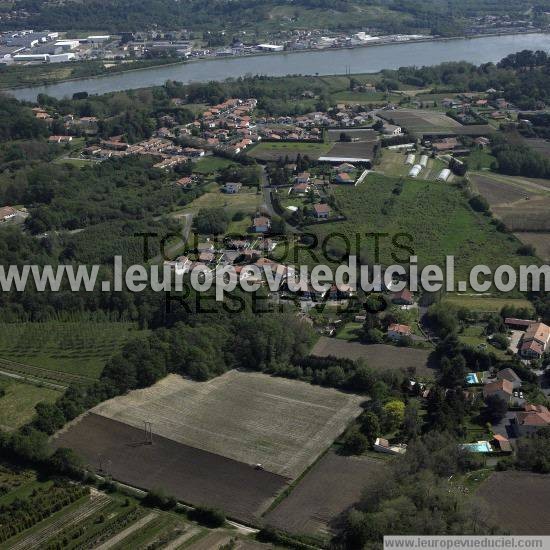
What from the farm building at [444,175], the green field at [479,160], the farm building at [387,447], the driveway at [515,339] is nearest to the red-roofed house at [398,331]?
the driveway at [515,339]

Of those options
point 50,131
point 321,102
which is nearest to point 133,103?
point 50,131

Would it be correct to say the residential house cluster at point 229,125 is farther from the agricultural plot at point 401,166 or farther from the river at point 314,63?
the river at point 314,63

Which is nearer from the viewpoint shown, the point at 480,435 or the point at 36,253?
the point at 480,435

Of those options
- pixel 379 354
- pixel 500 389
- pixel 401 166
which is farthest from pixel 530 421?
pixel 401 166

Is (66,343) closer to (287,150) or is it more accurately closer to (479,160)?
(287,150)

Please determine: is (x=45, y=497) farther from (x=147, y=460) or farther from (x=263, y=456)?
(x=263, y=456)

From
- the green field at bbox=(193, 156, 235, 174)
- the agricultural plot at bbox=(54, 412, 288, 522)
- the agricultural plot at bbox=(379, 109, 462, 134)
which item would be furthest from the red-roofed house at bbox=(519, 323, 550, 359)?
the agricultural plot at bbox=(379, 109, 462, 134)

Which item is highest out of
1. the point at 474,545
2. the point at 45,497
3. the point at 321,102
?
the point at 321,102
